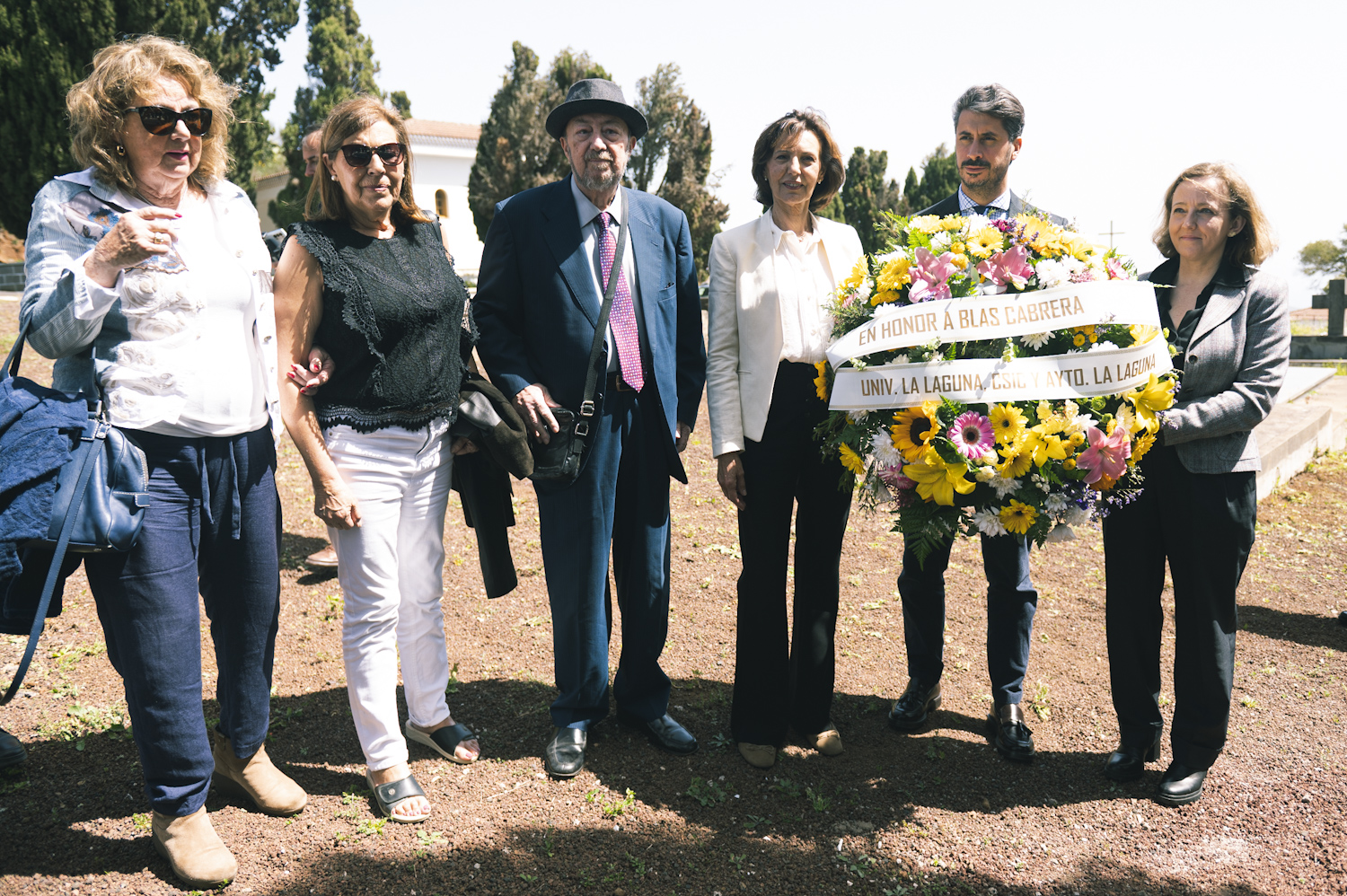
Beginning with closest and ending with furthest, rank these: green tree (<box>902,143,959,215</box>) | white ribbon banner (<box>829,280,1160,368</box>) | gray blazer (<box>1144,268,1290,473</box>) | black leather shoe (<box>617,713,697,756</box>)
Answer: white ribbon banner (<box>829,280,1160,368</box>), gray blazer (<box>1144,268,1290,473</box>), black leather shoe (<box>617,713,697,756</box>), green tree (<box>902,143,959,215</box>)

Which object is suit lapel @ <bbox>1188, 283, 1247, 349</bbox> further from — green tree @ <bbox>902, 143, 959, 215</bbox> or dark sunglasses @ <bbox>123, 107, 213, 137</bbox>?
green tree @ <bbox>902, 143, 959, 215</bbox>

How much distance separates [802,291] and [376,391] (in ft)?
5.56

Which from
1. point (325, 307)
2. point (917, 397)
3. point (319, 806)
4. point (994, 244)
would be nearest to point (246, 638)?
point (319, 806)

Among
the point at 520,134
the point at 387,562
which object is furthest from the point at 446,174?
the point at 387,562

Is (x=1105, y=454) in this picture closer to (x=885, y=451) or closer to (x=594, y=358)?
(x=885, y=451)


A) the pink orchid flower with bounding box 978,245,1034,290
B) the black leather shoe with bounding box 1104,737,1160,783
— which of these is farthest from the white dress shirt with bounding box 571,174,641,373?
the black leather shoe with bounding box 1104,737,1160,783

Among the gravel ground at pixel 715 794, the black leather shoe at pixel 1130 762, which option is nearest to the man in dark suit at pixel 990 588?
the gravel ground at pixel 715 794

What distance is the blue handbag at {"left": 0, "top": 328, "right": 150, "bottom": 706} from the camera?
2.55 meters

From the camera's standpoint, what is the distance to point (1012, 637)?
13.2ft

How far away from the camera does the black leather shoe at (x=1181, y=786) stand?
140 inches

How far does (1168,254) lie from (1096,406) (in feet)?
3.85

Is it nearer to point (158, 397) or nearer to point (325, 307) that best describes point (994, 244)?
point (325, 307)

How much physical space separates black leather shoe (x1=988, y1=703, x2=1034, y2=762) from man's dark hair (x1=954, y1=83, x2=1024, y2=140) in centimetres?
261

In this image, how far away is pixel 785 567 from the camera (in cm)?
383
